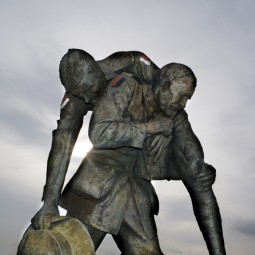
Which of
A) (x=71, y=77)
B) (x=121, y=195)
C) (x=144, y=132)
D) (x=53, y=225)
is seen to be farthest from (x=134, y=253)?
(x=71, y=77)

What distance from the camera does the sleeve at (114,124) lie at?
4.31 m

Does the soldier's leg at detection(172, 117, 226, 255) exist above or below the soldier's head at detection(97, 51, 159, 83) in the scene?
below

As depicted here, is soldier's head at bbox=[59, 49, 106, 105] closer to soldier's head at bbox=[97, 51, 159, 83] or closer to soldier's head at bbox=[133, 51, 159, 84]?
soldier's head at bbox=[97, 51, 159, 83]

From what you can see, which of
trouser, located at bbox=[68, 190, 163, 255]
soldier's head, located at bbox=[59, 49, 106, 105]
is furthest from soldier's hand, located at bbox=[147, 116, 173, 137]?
trouser, located at bbox=[68, 190, 163, 255]

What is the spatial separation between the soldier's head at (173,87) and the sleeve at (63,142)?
797 mm

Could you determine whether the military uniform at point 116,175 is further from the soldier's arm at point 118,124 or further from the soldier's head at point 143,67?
the soldier's head at point 143,67

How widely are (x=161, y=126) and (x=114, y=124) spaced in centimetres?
43

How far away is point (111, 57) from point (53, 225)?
1.73 metres

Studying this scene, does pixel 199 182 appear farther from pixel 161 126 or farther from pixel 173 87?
pixel 173 87

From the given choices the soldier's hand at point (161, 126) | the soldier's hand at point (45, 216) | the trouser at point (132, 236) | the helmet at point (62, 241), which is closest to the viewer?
the helmet at point (62, 241)

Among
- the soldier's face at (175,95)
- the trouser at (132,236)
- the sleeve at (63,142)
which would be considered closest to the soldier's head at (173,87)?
the soldier's face at (175,95)

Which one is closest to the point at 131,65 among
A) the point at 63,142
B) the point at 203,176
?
the point at 63,142

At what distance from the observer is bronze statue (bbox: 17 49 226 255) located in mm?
4449

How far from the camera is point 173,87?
14.7 feet
